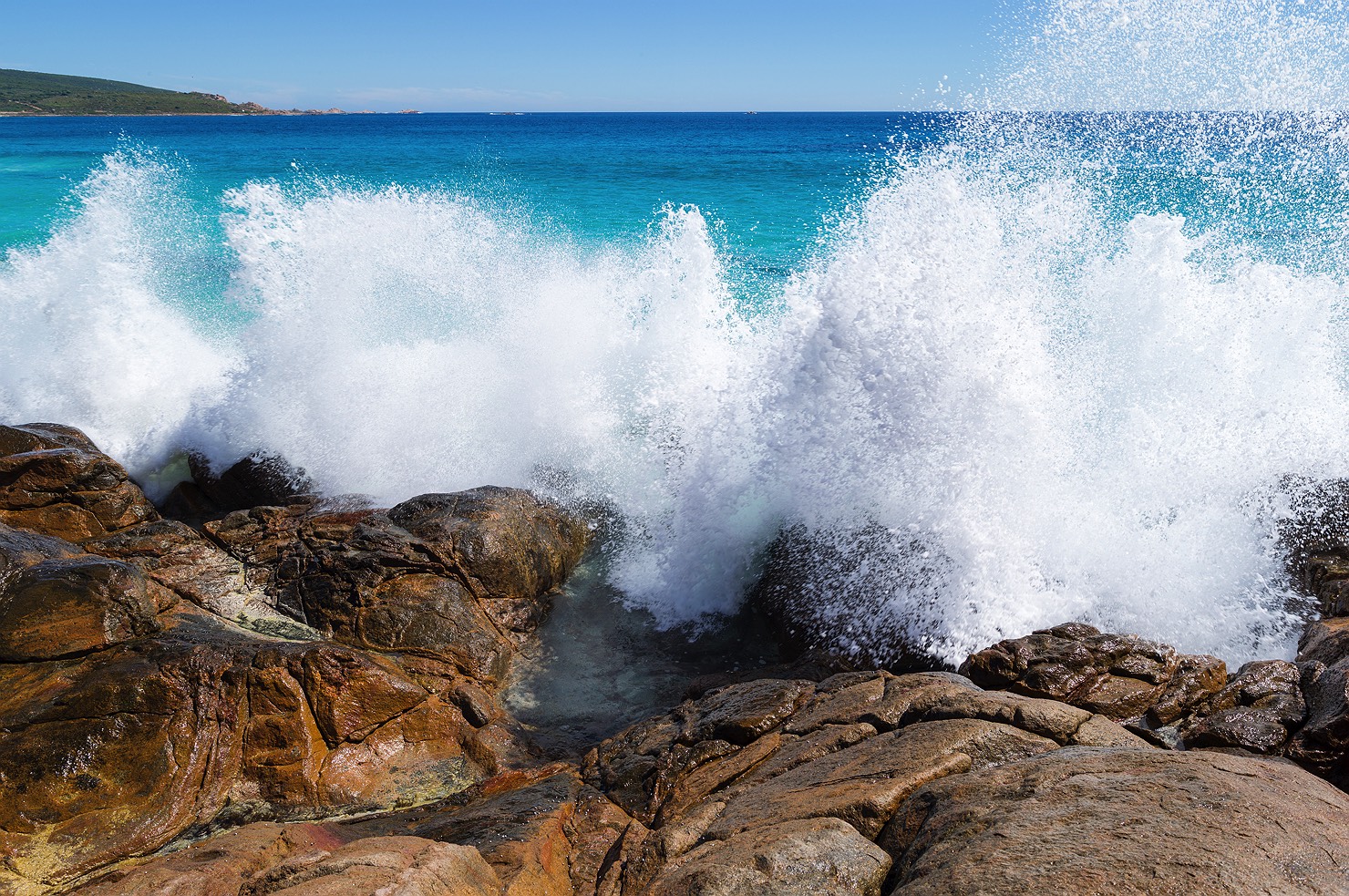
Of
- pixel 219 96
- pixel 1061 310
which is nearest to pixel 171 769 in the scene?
pixel 1061 310

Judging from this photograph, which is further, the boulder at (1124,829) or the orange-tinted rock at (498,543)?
the orange-tinted rock at (498,543)

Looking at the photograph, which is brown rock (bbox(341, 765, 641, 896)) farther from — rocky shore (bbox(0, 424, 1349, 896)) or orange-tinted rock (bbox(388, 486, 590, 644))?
orange-tinted rock (bbox(388, 486, 590, 644))

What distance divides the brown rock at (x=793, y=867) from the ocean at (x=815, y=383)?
2.40 meters

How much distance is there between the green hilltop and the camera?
8300 centimetres

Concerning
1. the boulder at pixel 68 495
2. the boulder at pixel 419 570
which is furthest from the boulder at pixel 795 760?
the boulder at pixel 68 495

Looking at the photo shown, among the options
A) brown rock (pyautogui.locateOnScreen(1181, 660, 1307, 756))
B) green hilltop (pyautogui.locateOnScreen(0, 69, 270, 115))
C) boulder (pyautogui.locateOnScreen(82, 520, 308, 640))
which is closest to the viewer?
brown rock (pyautogui.locateOnScreen(1181, 660, 1307, 756))

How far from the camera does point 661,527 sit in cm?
692

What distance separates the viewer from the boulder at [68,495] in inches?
230

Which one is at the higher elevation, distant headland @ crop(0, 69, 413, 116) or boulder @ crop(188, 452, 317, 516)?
distant headland @ crop(0, 69, 413, 116)

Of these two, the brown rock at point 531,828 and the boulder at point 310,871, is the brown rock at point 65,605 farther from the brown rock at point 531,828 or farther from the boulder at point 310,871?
the brown rock at point 531,828

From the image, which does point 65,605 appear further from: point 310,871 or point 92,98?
point 92,98

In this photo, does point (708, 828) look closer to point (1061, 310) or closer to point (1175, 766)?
point (1175, 766)

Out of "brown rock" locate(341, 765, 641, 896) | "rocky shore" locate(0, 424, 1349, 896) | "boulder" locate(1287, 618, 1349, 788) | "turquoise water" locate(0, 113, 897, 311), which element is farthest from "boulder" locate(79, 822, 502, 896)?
"turquoise water" locate(0, 113, 897, 311)

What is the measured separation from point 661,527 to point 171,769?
3880 millimetres
